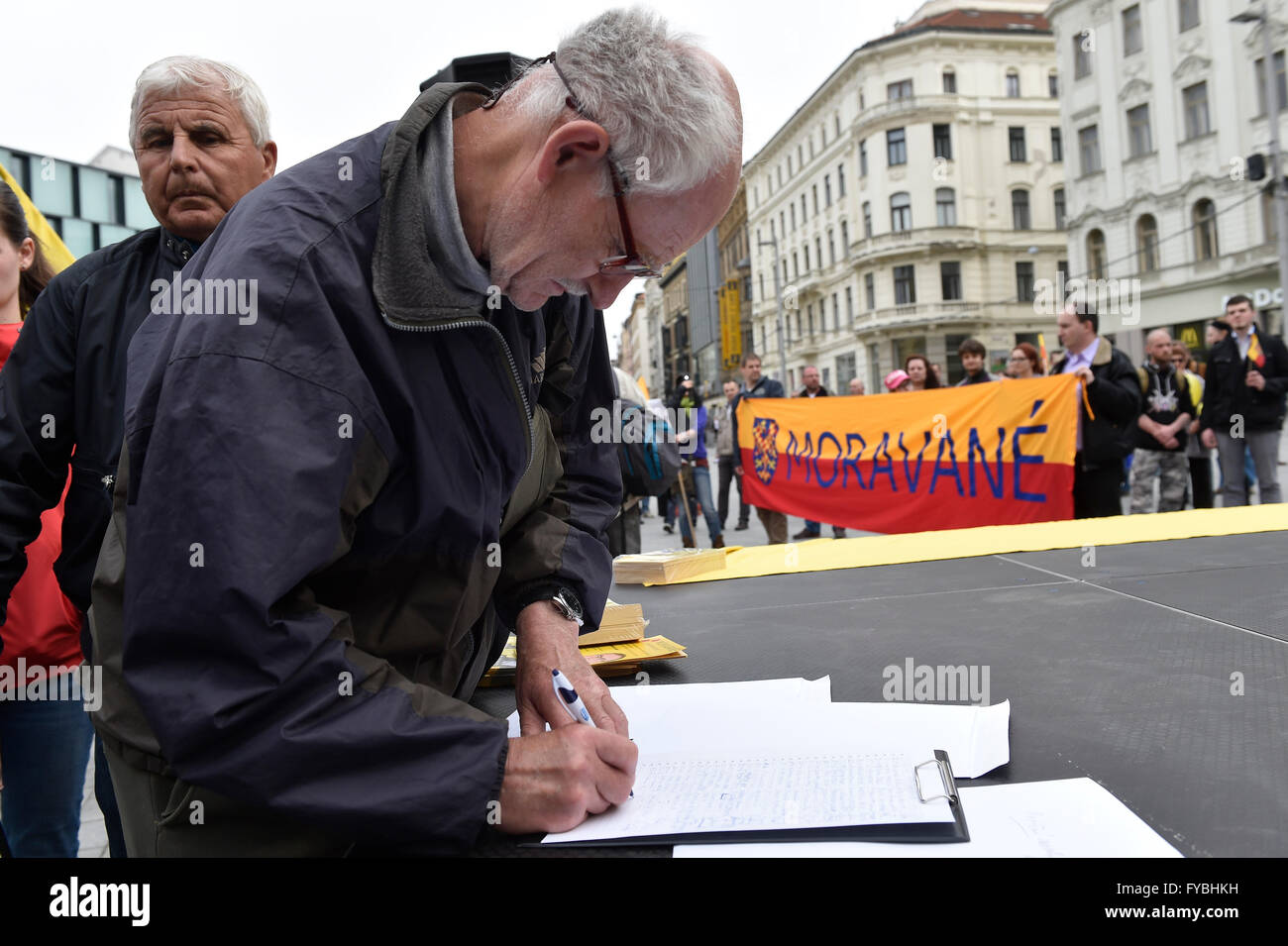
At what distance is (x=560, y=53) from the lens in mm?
1087

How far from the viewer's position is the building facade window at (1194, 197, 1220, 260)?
86.0 feet

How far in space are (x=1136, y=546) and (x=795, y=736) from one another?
2137 mm

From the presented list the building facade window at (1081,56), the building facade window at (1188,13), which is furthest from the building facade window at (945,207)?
the building facade window at (1188,13)

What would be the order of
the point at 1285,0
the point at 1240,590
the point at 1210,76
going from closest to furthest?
the point at 1240,590
the point at 1285,0
the point at 1210,76

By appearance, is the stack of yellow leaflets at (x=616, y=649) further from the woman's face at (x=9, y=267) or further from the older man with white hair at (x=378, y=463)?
the woman's face at (x=9, y=267)

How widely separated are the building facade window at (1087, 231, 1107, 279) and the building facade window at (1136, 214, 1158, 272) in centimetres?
176

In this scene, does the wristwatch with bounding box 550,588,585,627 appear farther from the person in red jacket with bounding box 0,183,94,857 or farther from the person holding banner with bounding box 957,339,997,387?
the person holding banner with bounding box 957,339,997,387

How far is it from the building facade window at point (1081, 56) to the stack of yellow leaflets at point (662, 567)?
32096 millimetres

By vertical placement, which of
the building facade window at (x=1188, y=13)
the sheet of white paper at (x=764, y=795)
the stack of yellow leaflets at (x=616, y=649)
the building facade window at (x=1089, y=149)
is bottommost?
the sheet of white paper at (x=764, y=795)

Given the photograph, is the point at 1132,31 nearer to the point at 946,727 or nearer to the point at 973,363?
the point at 973,363

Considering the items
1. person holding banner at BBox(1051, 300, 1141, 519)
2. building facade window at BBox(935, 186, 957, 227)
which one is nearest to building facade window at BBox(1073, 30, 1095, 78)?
building facade window at BBox(935, 186, 957, 227)

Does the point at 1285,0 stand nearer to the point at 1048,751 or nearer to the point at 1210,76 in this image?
the point at 1210,76

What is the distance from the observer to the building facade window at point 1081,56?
29.9 metres

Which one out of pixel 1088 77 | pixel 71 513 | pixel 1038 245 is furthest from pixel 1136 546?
pixel 1038 245
